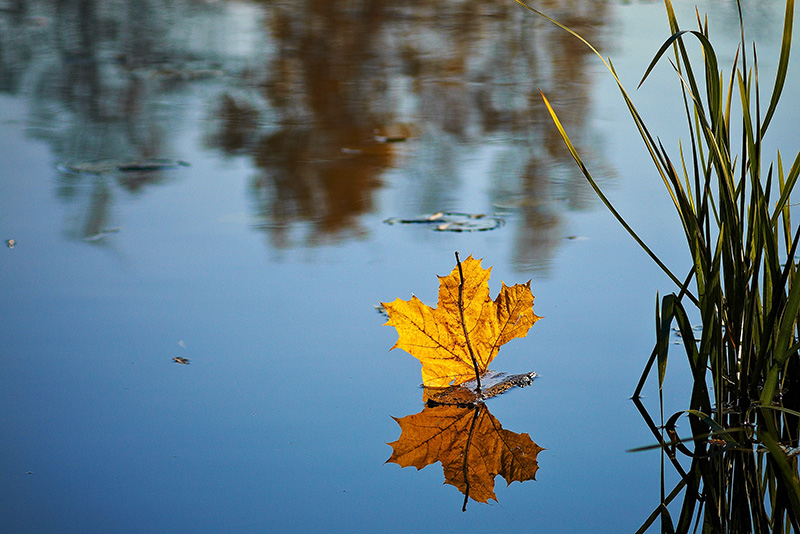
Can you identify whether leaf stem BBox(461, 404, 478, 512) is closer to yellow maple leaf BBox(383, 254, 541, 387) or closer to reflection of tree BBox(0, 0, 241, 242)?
yellow maple leaf BBox(383, 254, 541, 387)

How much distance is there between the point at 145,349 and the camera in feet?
3.55

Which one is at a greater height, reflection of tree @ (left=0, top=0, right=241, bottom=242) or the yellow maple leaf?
reflection of tree @ (left=0, top=0, right=241, bottom=242)

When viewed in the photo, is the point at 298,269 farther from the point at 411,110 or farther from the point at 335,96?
the point at 335,96

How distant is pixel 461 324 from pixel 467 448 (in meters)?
0.20

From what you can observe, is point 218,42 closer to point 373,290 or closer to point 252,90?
point 252,90

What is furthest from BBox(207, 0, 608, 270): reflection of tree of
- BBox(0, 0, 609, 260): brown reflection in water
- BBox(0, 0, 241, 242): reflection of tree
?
BBox(0, 0, 241, 242): reflection of tree

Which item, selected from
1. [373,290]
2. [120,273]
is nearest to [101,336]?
[120,273]

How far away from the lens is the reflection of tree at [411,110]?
5.54 feet

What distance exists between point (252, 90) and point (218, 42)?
65cm

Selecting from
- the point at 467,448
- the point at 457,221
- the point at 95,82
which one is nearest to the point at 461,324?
the point at 467,448

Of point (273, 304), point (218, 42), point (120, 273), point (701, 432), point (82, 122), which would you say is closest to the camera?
point (701, 432)

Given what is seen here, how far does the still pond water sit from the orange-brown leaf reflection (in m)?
0.02

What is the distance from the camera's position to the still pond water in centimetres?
78

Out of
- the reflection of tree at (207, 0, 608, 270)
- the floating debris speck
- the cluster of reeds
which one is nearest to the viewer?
the cluster of reeds
